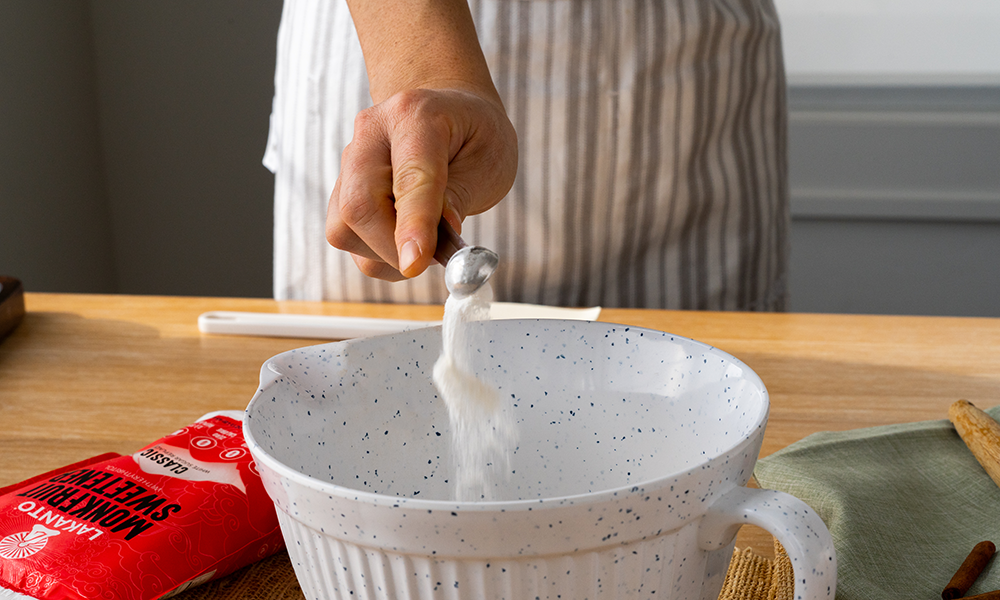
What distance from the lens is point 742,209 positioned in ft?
2.80

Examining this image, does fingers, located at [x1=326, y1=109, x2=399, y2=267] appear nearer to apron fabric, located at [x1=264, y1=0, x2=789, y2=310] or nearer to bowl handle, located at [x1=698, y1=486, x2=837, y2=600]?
bowl handle, located at [x1=698, y1=486, x2=837, y2=600]

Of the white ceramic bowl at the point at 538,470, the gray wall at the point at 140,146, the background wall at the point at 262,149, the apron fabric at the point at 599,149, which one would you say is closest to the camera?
the white ceramic bowl at the point at 538,470

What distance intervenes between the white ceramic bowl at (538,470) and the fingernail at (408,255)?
0.03 meters

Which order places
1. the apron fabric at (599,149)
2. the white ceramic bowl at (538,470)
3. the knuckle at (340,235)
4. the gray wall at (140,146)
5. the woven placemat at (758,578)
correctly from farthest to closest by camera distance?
the gray wall at (140,146)
the apron fabric at (599,149)
the knuckle at (340,235)
the woven placemat at (758,578)
the white ceramic bowl at (538,470)

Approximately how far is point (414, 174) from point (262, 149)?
161 cm

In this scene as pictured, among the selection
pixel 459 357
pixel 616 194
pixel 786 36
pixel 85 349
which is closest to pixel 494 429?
pixel 459 357

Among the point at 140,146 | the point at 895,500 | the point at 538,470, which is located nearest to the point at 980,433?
the point at 895,500

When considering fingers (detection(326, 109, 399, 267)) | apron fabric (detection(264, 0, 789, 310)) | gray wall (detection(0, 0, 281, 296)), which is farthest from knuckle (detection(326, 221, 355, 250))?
gray wall (detection(0, 0, 281, 296))

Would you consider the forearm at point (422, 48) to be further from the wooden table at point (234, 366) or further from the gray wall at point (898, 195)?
the gray wall at point (898, 195)

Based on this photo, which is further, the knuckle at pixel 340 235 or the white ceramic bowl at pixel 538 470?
the knuckle at pixel 340 235

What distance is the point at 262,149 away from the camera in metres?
1.89

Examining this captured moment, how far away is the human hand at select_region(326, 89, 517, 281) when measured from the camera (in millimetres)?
367

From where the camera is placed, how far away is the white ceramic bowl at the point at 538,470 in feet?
0.67

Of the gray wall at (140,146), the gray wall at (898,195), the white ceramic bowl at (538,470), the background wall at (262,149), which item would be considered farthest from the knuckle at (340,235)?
the gray wall at (898,195)
